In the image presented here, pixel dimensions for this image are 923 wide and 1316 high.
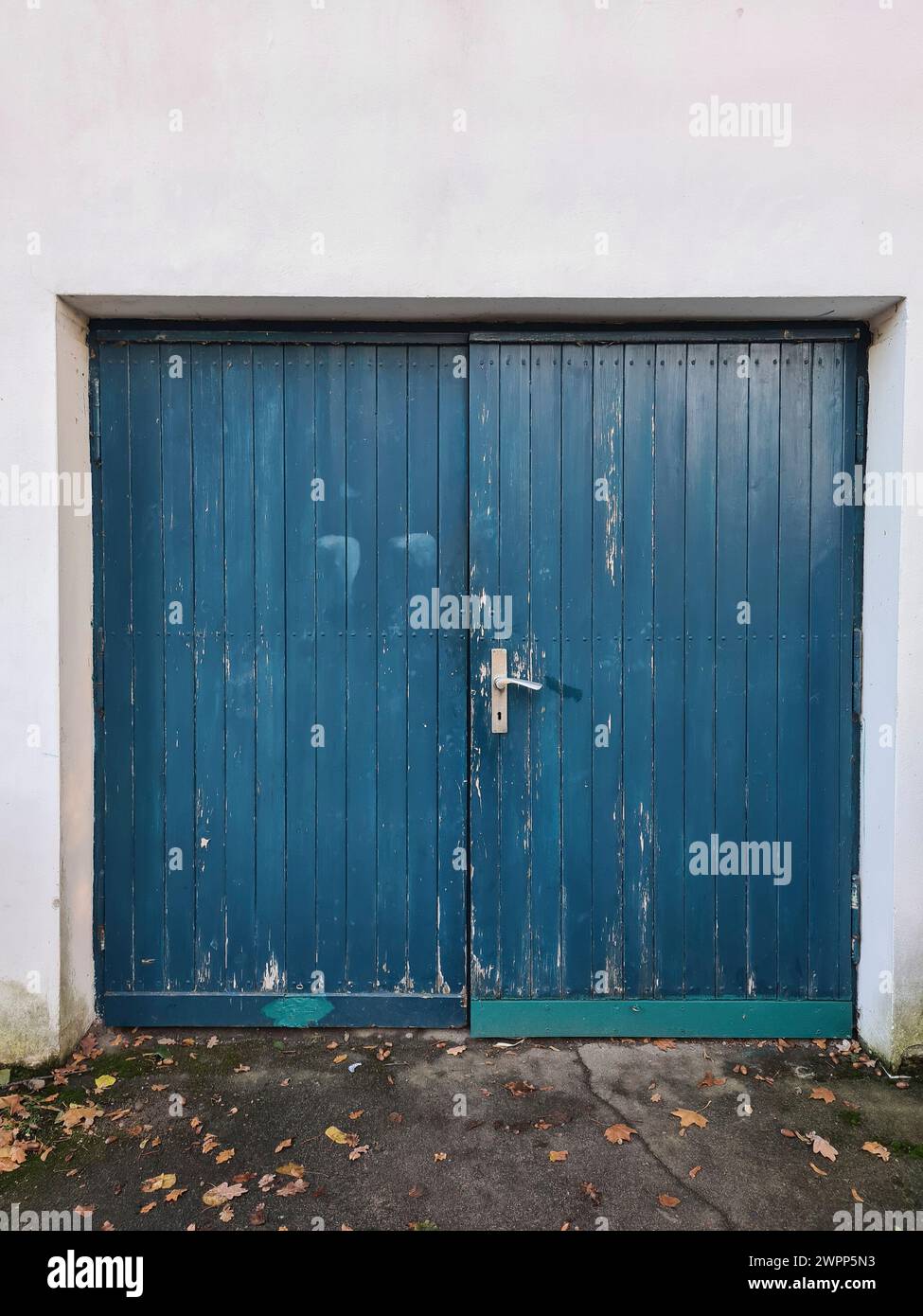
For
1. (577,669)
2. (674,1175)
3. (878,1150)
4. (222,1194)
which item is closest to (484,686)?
(577,669)

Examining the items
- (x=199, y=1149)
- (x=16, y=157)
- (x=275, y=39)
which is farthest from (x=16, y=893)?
(x=275, y=39)

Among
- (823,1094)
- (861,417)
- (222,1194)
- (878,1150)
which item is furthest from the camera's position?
(861,417)

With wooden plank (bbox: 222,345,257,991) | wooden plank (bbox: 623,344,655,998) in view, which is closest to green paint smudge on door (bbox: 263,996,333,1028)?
wooden plank (bbox: 222,345,257,991)

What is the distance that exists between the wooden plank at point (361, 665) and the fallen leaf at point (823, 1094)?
62.7 inches

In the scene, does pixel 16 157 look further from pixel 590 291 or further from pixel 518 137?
pixel 590 291

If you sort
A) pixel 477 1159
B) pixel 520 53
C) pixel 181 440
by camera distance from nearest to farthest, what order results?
1. pixel 477 1159
2. pixel 520 53
3. pixel 181 440

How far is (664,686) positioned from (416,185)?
2.02m

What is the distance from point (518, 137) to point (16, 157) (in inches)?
69.8

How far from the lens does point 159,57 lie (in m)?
2.66

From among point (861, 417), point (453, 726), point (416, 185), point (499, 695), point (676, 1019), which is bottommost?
point (676, 1019)

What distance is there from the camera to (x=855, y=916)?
293cm

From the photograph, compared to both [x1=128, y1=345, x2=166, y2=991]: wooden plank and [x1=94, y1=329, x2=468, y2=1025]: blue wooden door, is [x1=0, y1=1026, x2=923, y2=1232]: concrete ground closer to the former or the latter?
[x1=94, y1=329, x2=468, y2=1025]: blue wooden door

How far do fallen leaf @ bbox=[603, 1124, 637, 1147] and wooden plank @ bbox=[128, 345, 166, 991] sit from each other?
5.77 feet

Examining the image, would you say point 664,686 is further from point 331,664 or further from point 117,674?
point 117,674
